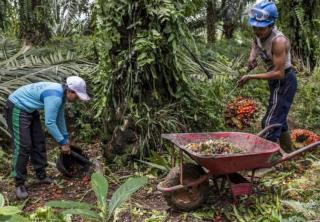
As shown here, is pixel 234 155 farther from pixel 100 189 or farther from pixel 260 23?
pixel 260 23

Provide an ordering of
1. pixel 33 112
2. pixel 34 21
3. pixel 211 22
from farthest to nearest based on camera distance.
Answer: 1. pixel 211 22
2. pixel 34 21
3. pixel 33 112

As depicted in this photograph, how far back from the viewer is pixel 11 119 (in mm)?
4922

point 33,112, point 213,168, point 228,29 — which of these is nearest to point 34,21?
point 33,112

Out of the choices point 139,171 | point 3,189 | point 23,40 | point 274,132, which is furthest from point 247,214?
point 23,40

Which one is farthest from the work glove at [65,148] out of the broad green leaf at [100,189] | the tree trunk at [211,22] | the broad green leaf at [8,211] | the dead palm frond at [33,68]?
the tree trunk at [211,22]

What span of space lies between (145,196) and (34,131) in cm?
140

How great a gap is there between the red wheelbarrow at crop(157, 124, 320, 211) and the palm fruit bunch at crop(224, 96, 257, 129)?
1442 mm

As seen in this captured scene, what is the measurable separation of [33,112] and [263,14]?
8.18 ft

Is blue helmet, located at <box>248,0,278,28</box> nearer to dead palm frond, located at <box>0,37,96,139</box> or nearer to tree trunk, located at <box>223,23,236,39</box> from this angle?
dead palm frond, located at <box>0,37,96,139</box>

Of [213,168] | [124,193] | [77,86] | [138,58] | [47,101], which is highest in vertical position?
[138,58]

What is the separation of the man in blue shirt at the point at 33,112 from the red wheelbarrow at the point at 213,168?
110 cm

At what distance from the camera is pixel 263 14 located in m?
4.40

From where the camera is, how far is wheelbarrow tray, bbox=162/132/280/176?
3900 millimetres

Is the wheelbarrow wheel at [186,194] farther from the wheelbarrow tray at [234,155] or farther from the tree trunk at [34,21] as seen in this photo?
the tree trunk at [34,21]
